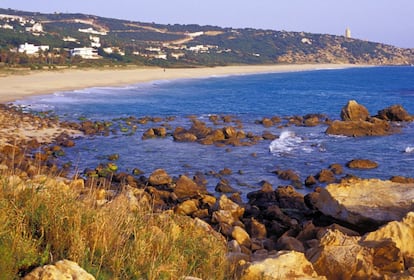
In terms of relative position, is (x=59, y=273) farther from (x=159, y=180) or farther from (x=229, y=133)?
(x=229, y=133)

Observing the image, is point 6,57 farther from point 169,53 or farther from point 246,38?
point 246,38

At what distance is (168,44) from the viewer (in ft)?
499

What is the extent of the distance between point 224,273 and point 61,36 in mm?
111177

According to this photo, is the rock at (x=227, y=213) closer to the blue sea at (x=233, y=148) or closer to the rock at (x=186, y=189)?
the rock at (x=186, y=189)

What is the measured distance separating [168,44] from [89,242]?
150 m

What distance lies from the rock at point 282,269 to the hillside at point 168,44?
72568 mm

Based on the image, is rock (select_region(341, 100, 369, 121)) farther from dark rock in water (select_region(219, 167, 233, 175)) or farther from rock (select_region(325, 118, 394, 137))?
dark rock in water (select_region(219, 167, 233, 175))

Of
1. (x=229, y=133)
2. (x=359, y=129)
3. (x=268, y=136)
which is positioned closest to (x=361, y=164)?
(x=268, y=136)

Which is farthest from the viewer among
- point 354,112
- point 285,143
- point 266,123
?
point 266,123

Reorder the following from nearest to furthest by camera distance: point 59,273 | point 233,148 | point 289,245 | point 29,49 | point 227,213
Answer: point 59,273 < point 289,245 < point 227,213 < point 233,148 < point 29,49

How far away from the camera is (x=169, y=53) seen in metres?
116

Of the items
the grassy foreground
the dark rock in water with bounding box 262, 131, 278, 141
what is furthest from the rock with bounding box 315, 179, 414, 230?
the dark rock in water with bounding box 262, 131, 278, 141

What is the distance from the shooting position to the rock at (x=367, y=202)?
914 cm

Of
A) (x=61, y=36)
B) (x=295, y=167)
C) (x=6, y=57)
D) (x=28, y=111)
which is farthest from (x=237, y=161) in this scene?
(x=61, y=36)
